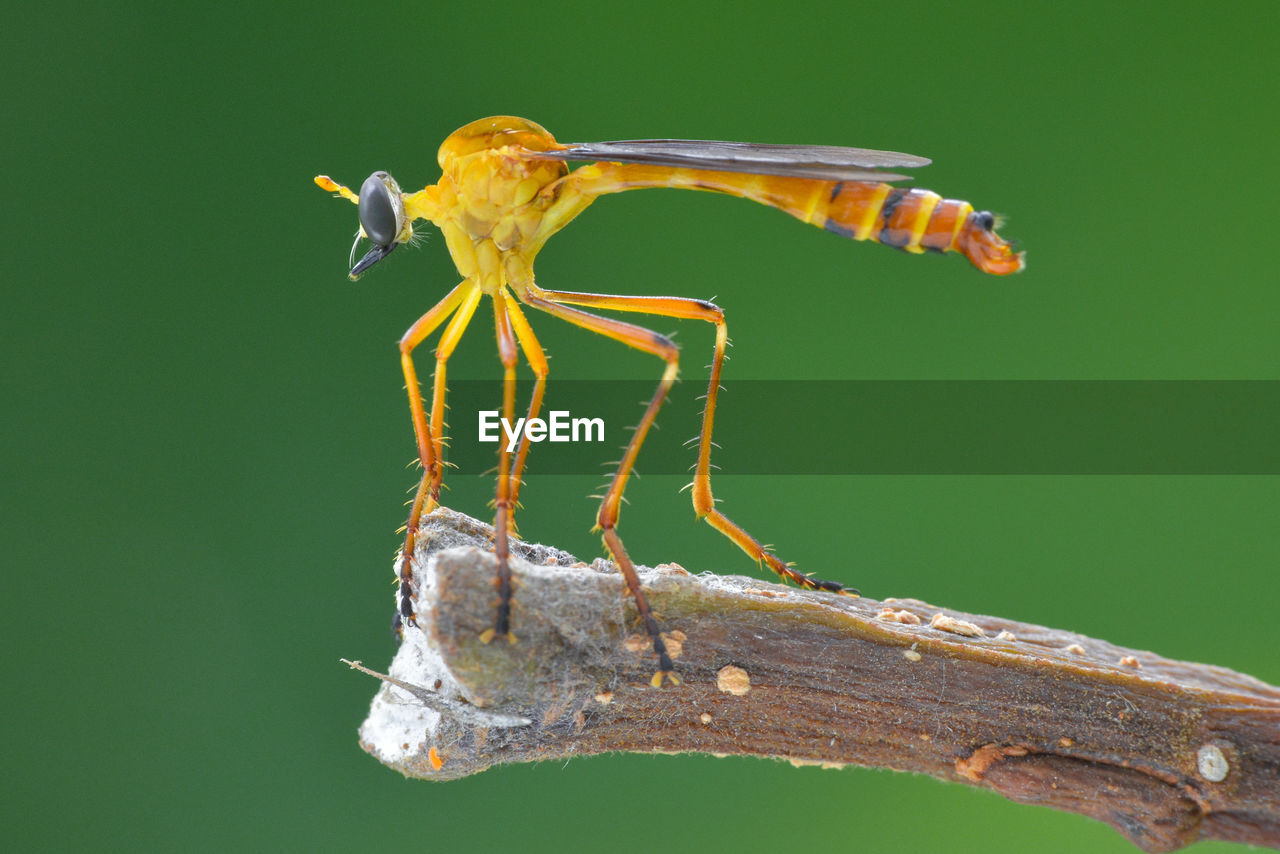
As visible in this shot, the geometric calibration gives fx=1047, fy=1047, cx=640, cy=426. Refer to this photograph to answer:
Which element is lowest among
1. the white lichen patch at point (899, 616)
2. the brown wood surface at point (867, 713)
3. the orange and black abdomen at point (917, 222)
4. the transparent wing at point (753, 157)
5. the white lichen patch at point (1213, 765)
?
the white lichen patch at point (1213, 765)

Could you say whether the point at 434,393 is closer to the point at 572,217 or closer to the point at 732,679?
the point at 572,217

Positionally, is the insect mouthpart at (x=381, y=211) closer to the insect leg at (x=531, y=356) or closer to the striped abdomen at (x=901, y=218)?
the insect leg at (x=531, y=356)

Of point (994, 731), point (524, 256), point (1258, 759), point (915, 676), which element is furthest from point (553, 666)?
point (1258, 759)

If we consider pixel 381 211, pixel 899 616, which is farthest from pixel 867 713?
pixel 381 211

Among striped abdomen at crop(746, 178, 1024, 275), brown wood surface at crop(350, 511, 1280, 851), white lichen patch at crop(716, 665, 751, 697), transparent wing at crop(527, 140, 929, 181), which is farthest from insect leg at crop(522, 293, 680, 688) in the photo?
striped abdomen at crop(746, 178, 1024, 275)

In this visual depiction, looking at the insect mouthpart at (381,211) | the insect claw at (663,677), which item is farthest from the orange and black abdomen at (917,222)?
the insect claw at (663,677)

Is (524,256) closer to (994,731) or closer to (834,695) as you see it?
(834,695)

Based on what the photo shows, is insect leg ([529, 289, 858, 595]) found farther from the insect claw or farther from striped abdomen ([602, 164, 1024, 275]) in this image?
the insect claw
